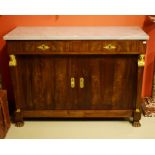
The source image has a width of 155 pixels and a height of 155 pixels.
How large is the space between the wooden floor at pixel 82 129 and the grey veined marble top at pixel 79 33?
782 millimetres

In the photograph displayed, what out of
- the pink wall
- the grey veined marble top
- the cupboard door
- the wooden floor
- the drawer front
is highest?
the pink wall

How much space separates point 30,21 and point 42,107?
790mm

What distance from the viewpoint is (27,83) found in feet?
6.25

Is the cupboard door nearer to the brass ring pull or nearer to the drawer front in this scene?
the drawer front

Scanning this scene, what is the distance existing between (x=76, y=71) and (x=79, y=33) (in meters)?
0.30

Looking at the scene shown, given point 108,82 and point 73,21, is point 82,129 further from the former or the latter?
point 73,21

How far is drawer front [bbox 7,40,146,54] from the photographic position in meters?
1.72

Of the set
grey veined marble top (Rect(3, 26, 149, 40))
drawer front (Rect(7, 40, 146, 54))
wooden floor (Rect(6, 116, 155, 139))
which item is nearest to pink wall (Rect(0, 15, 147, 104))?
grey veined marble top (Rect(3, 26, 149, 40))

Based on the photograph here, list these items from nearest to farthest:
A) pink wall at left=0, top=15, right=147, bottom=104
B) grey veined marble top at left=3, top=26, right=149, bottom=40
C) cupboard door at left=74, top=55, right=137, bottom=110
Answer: grey veined marble top at left=3, top=26, right=149, bottom=40
cupboard door at left=74, top=55, right=137, bottom=110
pink wall at left=0, top=15, right=147, bottom=104

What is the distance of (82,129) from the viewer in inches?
78.0

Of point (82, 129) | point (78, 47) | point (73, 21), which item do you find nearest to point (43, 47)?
point (78, 47)

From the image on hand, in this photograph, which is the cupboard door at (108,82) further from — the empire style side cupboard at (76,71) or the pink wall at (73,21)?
the pink wall at (73,21)
